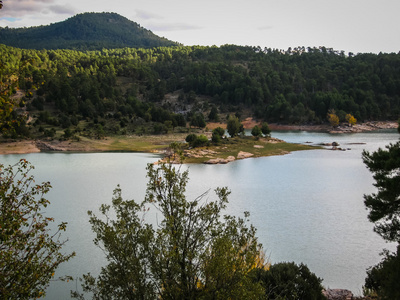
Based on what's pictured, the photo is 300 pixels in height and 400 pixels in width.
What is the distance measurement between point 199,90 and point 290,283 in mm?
135494

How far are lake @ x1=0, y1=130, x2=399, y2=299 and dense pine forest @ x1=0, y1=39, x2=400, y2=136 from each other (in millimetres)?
23976

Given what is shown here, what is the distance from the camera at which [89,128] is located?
81875 mm

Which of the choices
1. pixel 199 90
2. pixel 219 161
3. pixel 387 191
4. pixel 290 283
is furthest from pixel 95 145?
pixel 199 90

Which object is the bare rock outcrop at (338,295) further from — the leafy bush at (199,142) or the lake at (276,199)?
the leafy bush at (199,142)

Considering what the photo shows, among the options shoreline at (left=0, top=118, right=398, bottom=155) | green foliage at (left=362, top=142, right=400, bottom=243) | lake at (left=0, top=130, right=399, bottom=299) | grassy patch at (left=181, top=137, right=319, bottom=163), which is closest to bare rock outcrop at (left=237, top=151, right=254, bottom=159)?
grassy patch at (left=181, top=137, right=319, bottom=163)

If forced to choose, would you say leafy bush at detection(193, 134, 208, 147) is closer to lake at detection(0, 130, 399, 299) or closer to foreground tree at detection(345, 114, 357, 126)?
lake at detection(0, 130, 399, 299)

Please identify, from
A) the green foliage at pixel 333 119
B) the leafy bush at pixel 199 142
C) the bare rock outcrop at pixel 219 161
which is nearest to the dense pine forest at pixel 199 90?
the green foliage at pixel 333 119

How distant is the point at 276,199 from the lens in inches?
1501

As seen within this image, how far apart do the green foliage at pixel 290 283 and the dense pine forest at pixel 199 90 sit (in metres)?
68.3

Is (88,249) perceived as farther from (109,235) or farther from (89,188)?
(89,188)

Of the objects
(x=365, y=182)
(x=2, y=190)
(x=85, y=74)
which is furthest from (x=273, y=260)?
(x=85, y=74)

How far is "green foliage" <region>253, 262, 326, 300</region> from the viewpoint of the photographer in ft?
45.7

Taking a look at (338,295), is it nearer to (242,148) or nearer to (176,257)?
(176,257)

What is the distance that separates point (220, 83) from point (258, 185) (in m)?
106
